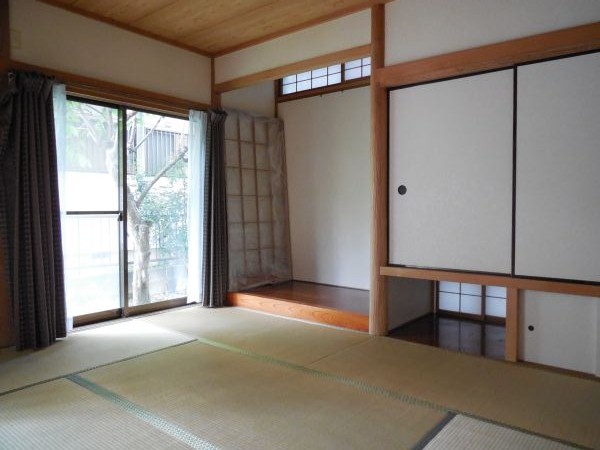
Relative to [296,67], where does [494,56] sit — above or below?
below

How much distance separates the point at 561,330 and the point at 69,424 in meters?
2.93

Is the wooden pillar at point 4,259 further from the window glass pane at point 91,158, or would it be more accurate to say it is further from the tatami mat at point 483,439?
the tatami mat at point 483,439

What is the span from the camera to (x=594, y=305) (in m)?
2.75

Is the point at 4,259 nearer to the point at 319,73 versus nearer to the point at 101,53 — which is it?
the point at 101,53

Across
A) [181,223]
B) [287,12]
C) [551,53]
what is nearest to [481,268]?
[551,53]

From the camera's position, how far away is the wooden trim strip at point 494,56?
2634mm

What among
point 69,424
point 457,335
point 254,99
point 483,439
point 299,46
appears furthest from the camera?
point 254,99

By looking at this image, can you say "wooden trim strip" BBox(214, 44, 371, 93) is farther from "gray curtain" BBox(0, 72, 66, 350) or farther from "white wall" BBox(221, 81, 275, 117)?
"gray curtain" BBox(0, 72, 66, 350)

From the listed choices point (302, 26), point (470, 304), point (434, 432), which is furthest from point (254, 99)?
point (434, 432)

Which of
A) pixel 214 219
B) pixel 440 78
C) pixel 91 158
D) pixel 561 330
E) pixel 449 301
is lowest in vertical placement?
pixel 449 301

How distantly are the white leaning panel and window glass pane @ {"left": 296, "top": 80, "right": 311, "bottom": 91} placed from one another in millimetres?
2901

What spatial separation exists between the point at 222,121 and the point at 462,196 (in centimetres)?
272

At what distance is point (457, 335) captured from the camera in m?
3.63

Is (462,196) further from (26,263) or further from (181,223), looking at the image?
(26,263)
